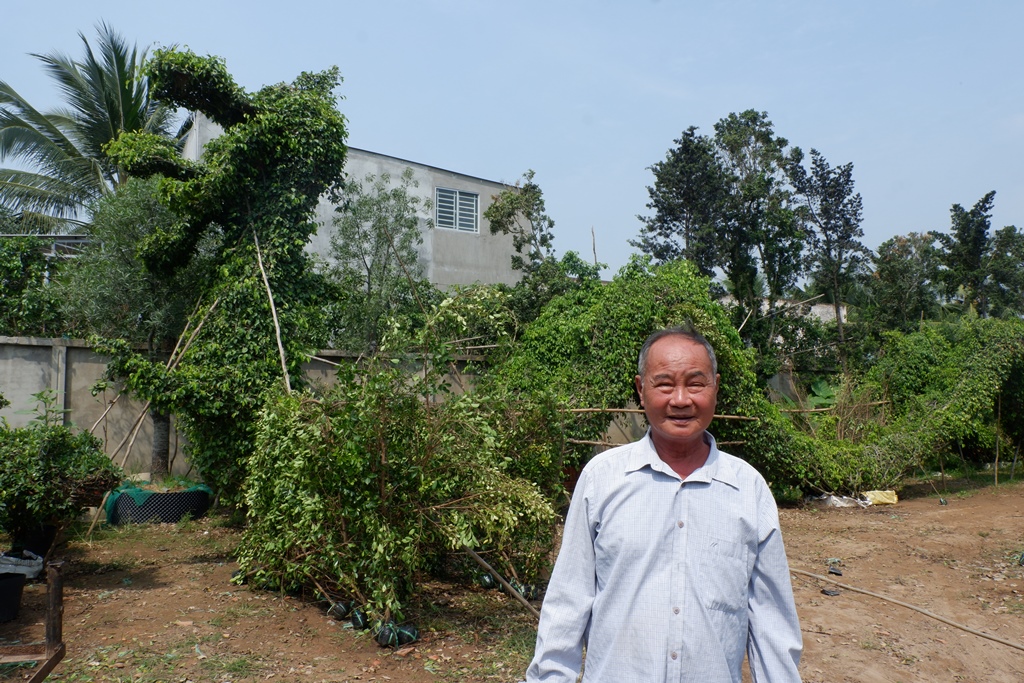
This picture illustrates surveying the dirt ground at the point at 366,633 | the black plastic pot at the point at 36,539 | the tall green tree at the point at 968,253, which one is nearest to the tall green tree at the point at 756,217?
the tall green tree at the point at 968,253

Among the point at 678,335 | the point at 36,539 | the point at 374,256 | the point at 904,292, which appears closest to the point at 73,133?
the point at 374,256

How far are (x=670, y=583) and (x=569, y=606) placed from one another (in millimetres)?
279

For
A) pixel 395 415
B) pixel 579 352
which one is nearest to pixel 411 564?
pixel 395 415

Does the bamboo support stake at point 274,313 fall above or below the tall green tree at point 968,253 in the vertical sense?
below

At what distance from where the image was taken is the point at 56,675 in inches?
181

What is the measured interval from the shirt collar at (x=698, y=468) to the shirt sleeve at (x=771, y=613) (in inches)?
4.6

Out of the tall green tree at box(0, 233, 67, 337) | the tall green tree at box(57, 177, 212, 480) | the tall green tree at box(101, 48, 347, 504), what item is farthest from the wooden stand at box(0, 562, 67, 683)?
the tall green tree at box(0, 233, 67, 337)

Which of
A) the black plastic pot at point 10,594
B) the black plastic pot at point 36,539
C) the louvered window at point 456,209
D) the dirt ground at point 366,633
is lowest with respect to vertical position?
the dirt ground at point 366,633

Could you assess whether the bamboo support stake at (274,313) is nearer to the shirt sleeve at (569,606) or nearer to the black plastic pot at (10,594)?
the black plastic pot at (10,594)

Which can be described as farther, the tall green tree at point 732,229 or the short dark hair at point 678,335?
the tall green tree at point 732,229

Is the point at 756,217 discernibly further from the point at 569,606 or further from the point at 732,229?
the point at 569,606

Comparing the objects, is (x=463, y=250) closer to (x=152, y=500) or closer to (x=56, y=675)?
(x=152, y=500)

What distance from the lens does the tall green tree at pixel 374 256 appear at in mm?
15281

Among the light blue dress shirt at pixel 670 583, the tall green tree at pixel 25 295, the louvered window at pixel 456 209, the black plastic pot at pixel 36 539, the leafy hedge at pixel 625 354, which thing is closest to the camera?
the light blue dress shirt at pixel 670 583
